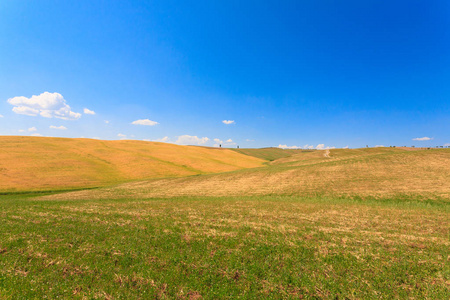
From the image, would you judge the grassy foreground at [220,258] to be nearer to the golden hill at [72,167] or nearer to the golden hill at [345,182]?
the golden hill at [345,182]

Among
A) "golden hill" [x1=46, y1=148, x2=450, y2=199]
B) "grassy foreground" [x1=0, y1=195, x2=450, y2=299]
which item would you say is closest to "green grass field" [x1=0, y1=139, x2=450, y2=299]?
"grassy foreground" [x1=0, y1=195, x2=450, y2=299]

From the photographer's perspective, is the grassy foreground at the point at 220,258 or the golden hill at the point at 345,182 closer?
the grassy foreground at the point at 220,258

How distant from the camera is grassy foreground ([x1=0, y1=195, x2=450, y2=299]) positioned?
279 inches

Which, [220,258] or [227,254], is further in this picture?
[227,254]

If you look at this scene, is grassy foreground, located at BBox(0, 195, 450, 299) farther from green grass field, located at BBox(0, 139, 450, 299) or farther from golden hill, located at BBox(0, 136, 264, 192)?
golden hill, located at BBox(0, 136, 264, 192)

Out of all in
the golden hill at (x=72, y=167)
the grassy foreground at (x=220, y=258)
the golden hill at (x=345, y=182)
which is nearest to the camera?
the grassy foreground at (x=220, y=258)

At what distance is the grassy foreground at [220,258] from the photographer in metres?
7.09

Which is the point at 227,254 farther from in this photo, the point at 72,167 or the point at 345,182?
the point at 72,167

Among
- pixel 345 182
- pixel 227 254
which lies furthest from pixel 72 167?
pixel 345 182

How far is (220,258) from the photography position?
9.24m

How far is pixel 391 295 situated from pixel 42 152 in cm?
8912

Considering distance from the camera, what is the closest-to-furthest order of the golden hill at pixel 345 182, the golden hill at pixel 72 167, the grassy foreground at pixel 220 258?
the grassy foreground at pixel 220 258 < the golden hill at pixel 345 182 < the golden hill at pixel 72 167

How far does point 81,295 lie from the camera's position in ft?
22.2

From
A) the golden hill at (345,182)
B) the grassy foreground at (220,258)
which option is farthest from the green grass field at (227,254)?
the golden hill at (345,182)
